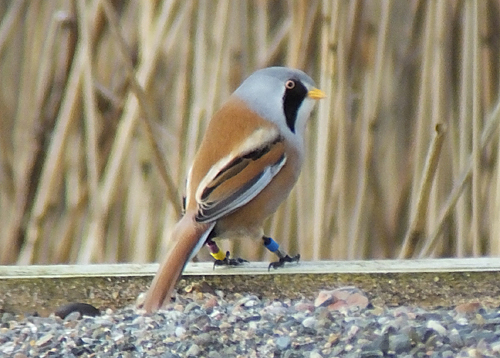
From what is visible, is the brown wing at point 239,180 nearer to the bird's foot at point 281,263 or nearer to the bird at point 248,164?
the bird at point 248,164

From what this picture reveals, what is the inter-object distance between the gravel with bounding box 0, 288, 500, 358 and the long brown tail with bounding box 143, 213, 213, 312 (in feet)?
0.11

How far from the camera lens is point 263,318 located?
4.31 feet

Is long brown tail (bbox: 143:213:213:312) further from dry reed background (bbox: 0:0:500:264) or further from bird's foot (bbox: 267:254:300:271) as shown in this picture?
dry reed background (bbox: 0:0:500:264)

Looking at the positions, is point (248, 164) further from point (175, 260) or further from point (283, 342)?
point (283, 342)

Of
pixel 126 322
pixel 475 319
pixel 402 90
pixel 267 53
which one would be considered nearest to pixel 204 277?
pixel 126 322

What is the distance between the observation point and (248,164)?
5.55 ft

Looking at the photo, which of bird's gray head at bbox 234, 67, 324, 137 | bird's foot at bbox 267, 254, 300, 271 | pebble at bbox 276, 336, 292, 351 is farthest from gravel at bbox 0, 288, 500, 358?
bird's gray head at bbox 234, 67, 324, 137

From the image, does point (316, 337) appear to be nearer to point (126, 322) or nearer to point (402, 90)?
point (126, 322)

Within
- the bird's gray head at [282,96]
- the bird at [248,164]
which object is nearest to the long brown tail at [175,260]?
the bird at [248,164]

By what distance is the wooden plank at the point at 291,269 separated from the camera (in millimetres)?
1418

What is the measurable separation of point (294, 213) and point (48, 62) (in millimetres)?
782

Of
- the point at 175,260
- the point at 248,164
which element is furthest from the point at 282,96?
the point at 175,260

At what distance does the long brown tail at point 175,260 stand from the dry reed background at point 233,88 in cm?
42

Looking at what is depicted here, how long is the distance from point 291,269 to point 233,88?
2.62ft
